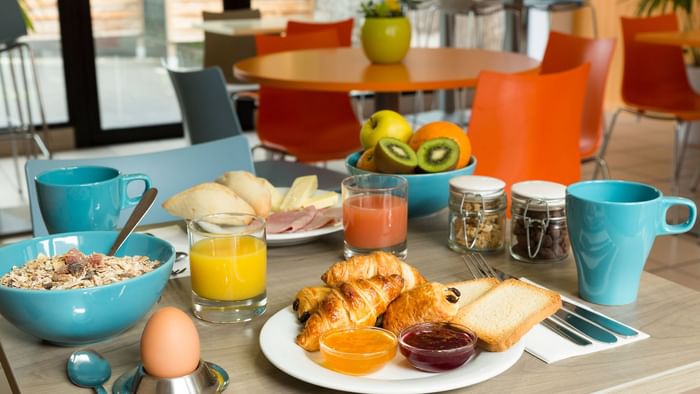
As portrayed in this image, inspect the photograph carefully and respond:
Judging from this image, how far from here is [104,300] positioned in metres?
0.88

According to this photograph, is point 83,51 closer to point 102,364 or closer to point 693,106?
point 693,106

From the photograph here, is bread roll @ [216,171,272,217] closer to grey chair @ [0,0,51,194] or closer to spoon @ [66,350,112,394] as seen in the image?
spoon @ [66,350,112,394]

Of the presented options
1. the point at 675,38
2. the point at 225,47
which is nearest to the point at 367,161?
the point at 675,38

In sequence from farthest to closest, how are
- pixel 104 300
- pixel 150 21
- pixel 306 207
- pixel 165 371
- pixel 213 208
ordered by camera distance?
pixel 150 21 < pixel 306 207 < pixel 213 208 < pixel 104 300 < pixel 165 371

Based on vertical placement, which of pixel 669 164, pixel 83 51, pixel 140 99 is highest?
pixel 83 51

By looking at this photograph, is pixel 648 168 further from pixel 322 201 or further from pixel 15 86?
pixel 322 201

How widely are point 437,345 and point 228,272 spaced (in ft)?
0.91

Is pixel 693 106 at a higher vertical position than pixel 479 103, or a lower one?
lower

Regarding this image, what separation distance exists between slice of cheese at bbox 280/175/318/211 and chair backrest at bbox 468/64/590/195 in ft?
3.78

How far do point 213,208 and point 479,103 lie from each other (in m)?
1.41

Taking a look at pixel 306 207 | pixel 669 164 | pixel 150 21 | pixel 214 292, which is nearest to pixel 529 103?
pixel 306 207

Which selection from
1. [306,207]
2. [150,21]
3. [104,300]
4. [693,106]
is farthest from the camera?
[150,21]

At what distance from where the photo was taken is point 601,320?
950 millimetres

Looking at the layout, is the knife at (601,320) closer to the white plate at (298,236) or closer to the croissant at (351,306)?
the croissant at (351,306)
